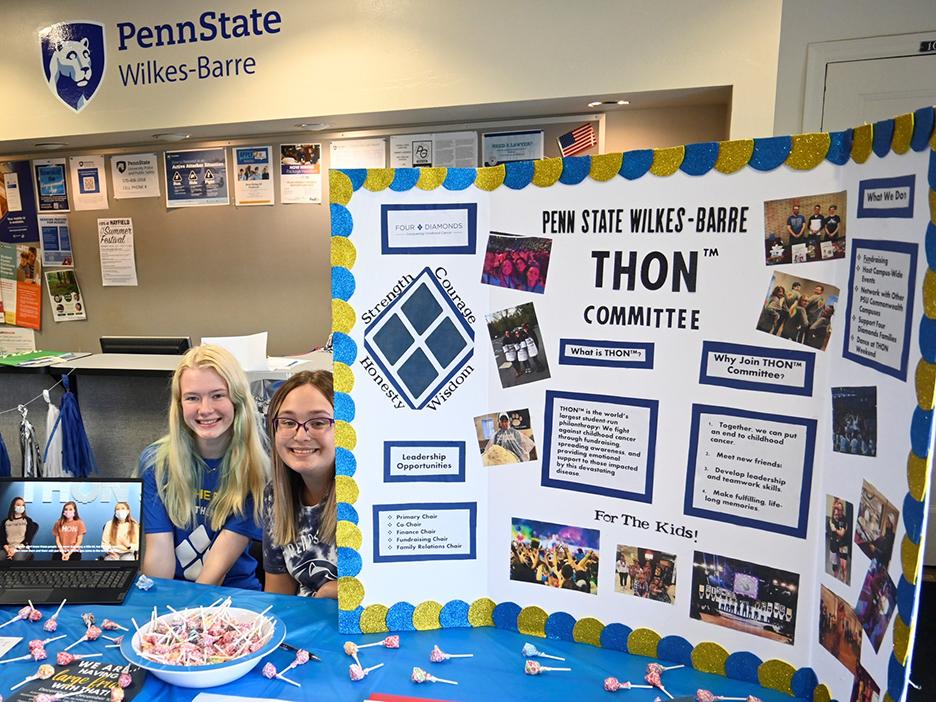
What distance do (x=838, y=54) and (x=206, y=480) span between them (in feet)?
9.38

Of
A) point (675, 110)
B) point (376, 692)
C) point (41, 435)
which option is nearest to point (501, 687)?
point (376, 692)

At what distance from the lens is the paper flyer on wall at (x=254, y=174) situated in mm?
3773

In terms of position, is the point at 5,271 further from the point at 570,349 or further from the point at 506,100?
the point at 570,349

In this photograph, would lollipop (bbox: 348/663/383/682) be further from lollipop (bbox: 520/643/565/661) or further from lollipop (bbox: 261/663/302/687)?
lollipop (bbox: 520/643/565/661)

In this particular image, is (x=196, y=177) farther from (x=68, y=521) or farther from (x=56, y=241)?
(x=68, y=521)

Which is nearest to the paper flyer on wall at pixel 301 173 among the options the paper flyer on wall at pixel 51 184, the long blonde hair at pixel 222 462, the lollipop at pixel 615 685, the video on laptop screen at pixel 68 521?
the paper flyer on wall at pixel 51 184

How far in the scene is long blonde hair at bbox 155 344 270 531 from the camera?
1.70m

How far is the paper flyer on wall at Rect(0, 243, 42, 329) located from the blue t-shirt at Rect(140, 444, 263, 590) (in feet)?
10.8

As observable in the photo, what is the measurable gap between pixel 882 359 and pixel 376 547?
32.9 inches

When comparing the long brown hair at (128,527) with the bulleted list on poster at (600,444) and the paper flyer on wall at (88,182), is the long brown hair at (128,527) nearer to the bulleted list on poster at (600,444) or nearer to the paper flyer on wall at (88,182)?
the bulleted list on poster at (600,444)

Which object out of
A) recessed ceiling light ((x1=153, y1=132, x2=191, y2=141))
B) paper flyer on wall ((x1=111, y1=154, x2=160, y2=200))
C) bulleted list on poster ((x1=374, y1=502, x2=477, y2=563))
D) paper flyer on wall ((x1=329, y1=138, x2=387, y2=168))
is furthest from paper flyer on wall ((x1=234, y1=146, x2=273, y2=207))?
bulleted list on poster ((x1=374, y1=502, x2=477, y2=563))

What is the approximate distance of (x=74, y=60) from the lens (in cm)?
331

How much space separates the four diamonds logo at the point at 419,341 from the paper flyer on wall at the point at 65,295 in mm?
3955

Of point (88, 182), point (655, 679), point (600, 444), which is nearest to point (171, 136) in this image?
point (88, 182)
